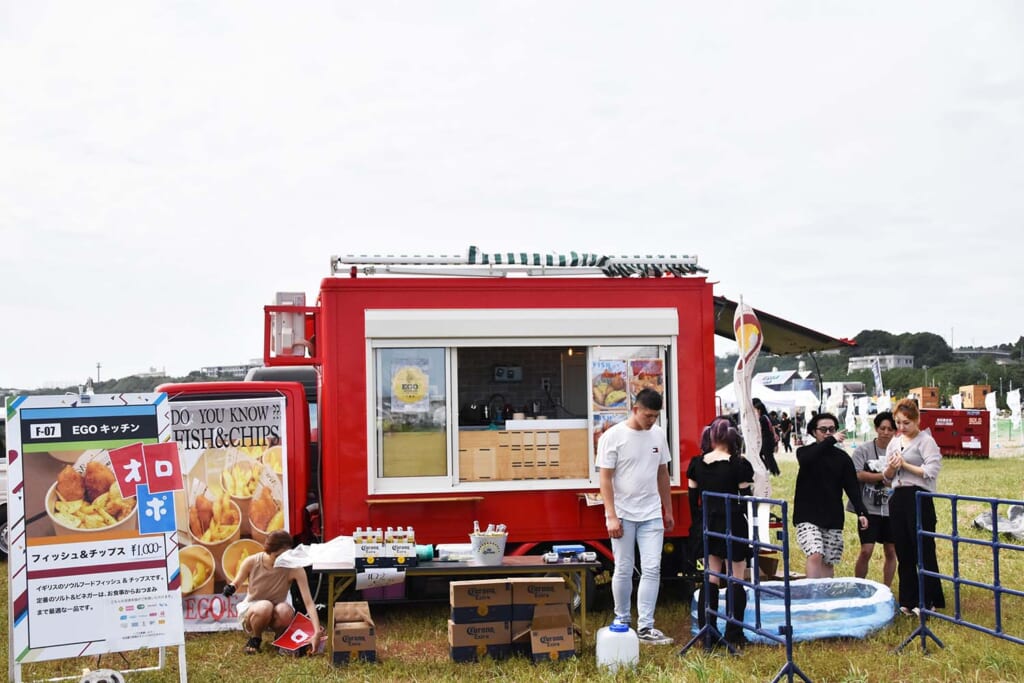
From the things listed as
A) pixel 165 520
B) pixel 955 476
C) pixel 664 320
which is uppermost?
pixel 664 320

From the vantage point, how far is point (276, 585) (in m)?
6.79

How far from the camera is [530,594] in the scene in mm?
6227

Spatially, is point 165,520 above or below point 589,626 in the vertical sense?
above

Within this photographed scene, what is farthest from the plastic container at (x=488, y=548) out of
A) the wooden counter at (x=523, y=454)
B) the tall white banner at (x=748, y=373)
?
the tall white banner at (x=748, y=373)

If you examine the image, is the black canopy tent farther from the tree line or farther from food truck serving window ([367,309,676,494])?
the tree line

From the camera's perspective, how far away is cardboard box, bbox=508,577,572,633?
6.21 meters

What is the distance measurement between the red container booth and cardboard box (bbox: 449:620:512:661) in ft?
66.0

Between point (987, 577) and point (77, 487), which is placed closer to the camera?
point (77, 487)

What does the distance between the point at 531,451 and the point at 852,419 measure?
106 ft

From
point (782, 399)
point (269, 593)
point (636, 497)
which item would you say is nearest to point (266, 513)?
point (269, 593)

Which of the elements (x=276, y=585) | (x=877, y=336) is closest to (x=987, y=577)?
(x=276, y=585)

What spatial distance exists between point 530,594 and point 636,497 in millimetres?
888

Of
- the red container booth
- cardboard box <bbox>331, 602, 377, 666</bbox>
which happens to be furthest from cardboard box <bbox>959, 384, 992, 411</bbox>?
cardboard box <bbox>331, 602, 377, 666</bbox>

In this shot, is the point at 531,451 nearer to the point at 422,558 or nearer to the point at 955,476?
the point at 422,558
